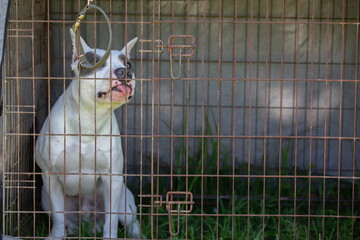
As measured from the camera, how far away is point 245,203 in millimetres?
4504

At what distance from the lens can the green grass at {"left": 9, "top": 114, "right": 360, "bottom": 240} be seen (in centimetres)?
406

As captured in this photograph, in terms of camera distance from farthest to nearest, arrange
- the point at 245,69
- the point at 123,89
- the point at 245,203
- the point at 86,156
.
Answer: the point at 245,69, the point at 245,203, the point at 86,156, the point at 123,89

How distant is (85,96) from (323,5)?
7.48 ft

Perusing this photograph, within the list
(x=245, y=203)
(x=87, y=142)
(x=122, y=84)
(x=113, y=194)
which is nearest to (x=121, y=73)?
(x=122, y=84)

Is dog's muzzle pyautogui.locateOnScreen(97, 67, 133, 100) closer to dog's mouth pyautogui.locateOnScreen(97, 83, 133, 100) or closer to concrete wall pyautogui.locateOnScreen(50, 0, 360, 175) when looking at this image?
dog's mouth pyautogui.locateOnScreen(97, 83, 133, 100)

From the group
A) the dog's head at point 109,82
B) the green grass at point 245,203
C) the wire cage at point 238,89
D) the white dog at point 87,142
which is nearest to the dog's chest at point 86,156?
the white dog at point 87,142

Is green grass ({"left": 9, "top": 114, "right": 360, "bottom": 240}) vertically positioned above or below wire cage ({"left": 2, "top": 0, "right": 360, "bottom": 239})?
below

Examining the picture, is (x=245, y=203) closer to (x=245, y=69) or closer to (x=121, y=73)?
(x=245, y=69)

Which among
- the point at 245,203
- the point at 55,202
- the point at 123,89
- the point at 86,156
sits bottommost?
the point at 245,203

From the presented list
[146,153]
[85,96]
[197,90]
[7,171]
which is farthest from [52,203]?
[197,90]

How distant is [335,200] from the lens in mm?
4656

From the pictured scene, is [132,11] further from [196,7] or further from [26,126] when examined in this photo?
[26,126]

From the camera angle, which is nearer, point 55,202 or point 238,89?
point 55,202

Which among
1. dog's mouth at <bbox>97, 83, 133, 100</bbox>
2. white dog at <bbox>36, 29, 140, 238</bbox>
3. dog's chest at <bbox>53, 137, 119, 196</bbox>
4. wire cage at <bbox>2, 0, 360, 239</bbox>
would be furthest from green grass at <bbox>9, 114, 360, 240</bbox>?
dog's mouth at <bbox>97, 83, 133, 100</bbox>
